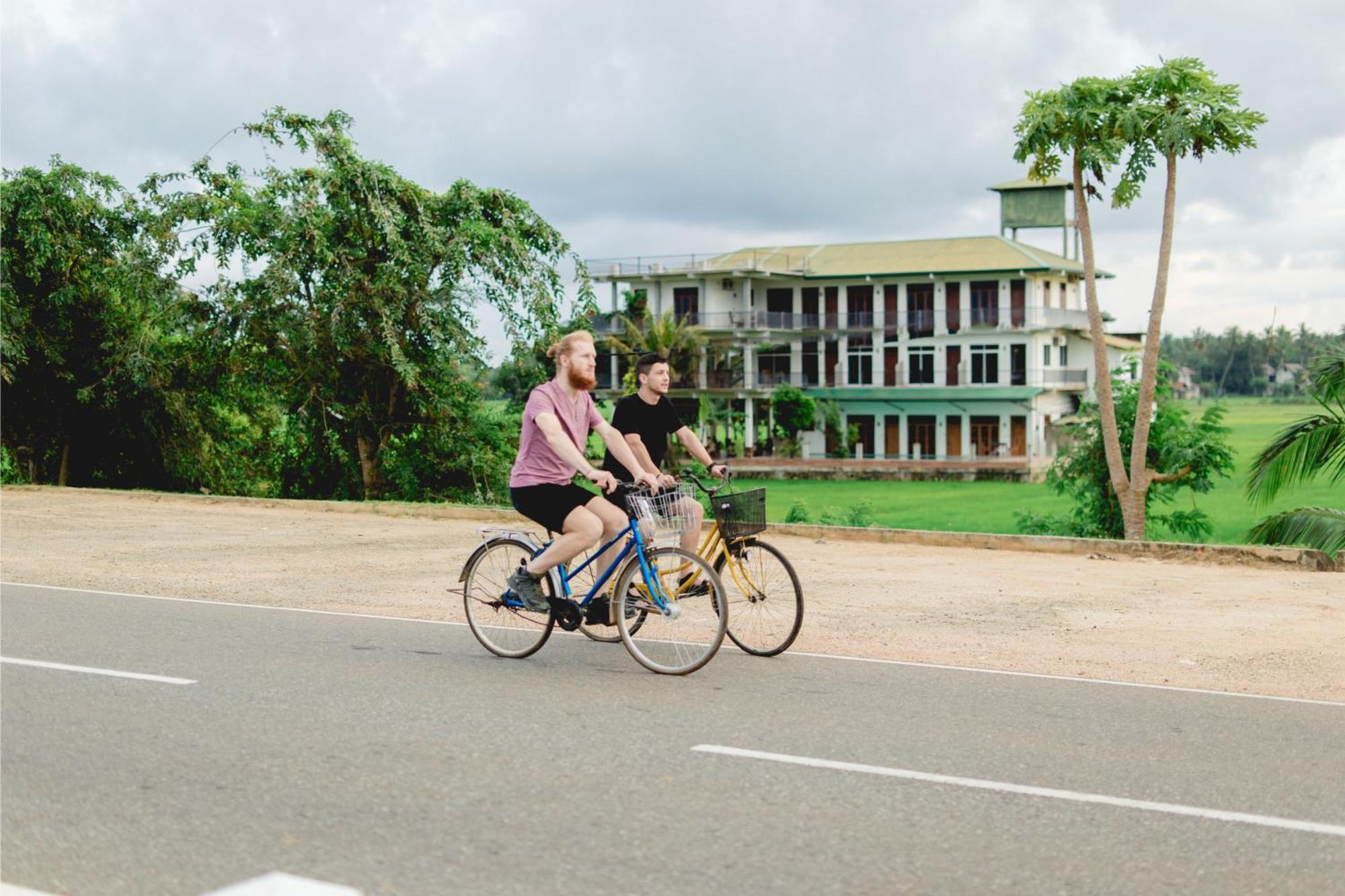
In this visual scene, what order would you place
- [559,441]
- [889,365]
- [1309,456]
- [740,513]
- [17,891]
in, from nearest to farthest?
1. [17,891]
2. [559,441]
3. [740,513]
4. [1309,456]
5. [889,365]

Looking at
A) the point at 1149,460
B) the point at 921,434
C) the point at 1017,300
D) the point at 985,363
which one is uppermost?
the point at 1017,300

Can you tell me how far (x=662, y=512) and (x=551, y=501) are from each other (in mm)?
658

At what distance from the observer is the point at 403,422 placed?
87.5 ft

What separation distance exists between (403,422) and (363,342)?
77.6 inches

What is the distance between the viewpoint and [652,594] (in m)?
8.37

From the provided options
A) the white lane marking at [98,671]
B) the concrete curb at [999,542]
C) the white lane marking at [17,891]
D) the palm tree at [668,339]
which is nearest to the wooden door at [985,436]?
the palm tree at [668,339]

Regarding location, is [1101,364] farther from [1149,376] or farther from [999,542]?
[999,542]

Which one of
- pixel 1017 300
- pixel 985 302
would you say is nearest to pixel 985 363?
pixel 985 302

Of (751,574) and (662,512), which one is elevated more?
(662,512)

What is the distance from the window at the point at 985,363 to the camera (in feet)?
234

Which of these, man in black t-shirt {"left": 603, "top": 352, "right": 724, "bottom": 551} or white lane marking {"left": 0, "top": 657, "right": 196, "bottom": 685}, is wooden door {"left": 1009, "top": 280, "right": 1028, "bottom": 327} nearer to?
man in black t-shirt {"left": 603, "top": 352, "right": 724, "bottom": 551}

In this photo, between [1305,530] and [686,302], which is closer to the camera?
[1305,530]

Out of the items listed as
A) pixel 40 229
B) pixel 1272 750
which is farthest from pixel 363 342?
pixel 1272 750

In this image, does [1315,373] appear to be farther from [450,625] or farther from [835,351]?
[835,351]
